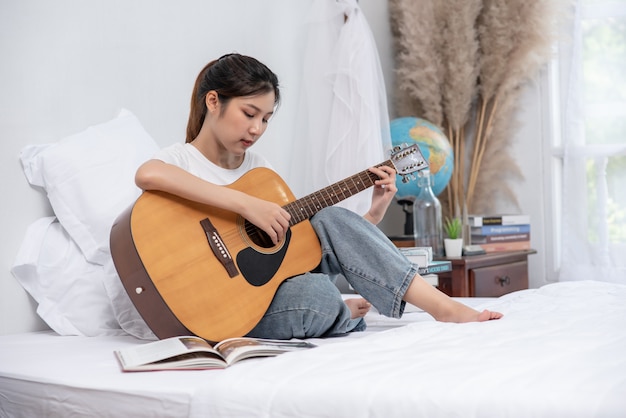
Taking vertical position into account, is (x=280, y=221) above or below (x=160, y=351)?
above

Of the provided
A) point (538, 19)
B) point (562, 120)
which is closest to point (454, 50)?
point (538, 19)

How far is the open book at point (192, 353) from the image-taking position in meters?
1.15

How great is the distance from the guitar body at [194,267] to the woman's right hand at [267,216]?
45 mm

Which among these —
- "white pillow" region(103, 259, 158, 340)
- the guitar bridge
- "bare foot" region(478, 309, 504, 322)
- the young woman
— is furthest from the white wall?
"bare foot" region(478, 309, 504, 322)

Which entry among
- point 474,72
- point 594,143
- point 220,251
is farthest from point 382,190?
point 594,143

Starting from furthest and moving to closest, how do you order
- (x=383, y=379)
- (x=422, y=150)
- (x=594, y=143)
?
1. (x=594, y=143)
2. (x=422, y=150)
3. (x=383, y=379)

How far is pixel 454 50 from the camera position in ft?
10.6

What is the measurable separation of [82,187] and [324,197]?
0.55m

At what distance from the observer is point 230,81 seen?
66.4 inches

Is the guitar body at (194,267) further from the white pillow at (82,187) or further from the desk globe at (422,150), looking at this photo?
the desk globe at (422,150)

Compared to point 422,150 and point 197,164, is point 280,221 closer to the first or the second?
point 197,164

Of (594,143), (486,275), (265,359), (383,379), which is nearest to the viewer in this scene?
(383,379)

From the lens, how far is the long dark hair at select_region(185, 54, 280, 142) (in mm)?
1685

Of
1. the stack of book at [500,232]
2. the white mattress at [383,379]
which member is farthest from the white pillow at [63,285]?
the stack of book at [500,232]
